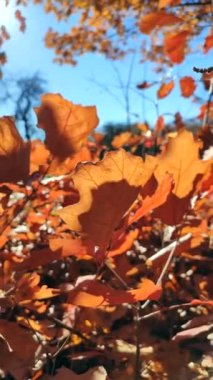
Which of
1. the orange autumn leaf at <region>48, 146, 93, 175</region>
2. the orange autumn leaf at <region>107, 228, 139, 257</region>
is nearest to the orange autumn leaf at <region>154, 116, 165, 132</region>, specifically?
the orange autumn leaf at <region>107, 228, 139, 257</region>

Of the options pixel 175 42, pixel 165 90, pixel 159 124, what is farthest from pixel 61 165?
pixel 159 124

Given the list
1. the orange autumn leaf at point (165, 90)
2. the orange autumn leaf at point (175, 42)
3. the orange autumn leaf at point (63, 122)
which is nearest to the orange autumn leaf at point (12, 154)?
the orange autumn leaf at point (63, 122)

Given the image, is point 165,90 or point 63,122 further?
point 165,90

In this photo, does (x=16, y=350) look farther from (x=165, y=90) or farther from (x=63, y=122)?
(x=165, y=90)

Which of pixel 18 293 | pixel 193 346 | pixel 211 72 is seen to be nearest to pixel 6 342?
pixel 18 293

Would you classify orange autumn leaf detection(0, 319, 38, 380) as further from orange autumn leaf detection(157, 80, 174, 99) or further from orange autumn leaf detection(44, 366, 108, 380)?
orange autumn leaf detection(157, 80, 174, 99)

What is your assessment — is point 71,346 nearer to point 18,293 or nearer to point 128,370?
point 128,370
